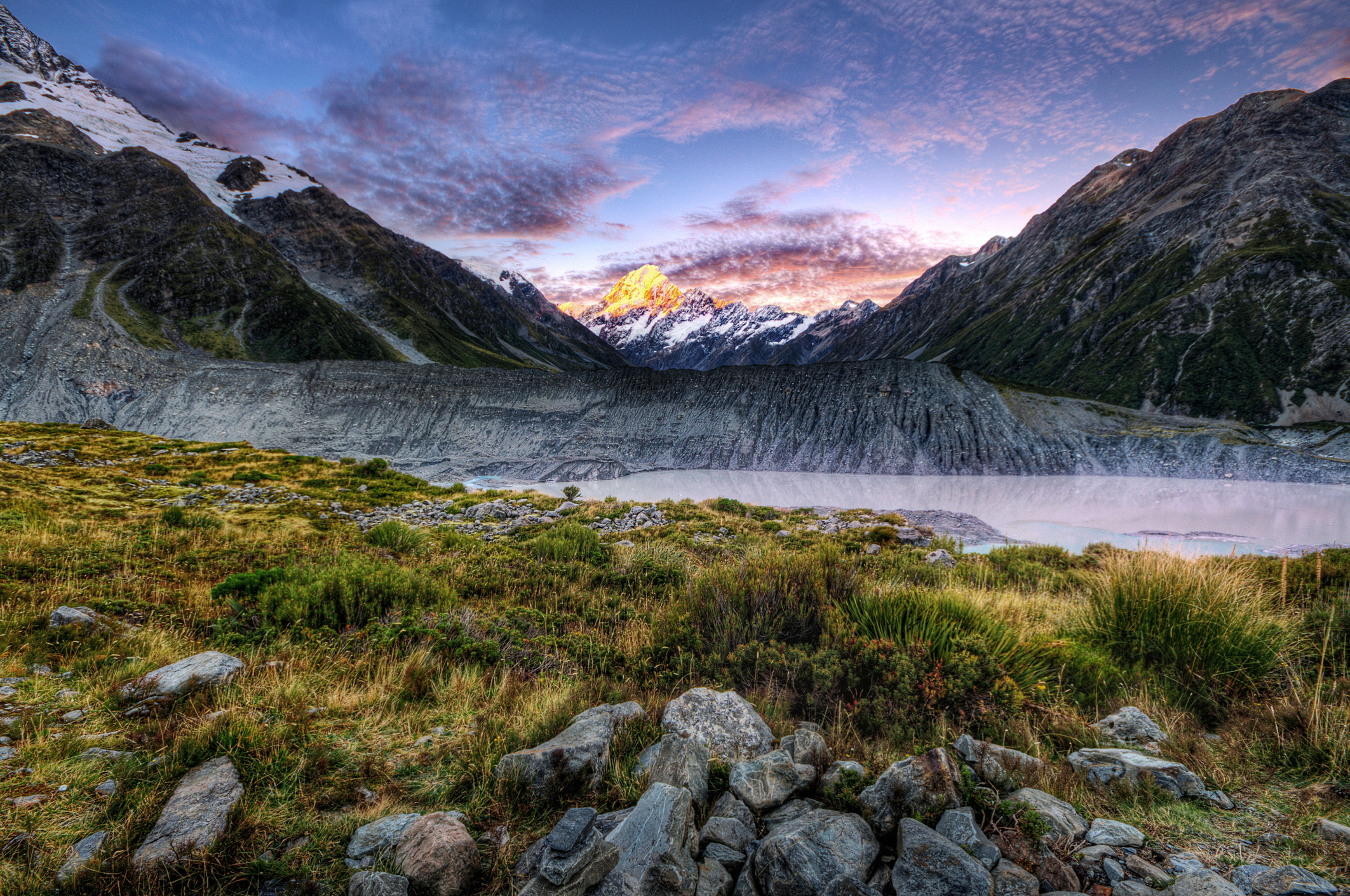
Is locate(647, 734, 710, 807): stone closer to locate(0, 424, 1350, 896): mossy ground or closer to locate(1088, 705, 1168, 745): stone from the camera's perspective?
locate(0, 424, 1350, 896): mossy ground

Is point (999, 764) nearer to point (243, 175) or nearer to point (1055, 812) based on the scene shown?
point (1055, 812)

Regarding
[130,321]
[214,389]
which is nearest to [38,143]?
[130,321]

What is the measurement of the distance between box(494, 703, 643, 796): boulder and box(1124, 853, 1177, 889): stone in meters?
2.78

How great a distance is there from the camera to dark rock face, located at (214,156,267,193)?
162m

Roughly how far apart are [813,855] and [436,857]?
184 centimetres

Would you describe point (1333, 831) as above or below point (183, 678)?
above

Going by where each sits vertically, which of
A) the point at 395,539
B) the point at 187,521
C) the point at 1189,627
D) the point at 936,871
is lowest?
the point at 395,539

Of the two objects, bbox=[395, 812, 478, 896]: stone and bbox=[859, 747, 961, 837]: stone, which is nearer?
bbox=[395, 812, 478, 896]: stone

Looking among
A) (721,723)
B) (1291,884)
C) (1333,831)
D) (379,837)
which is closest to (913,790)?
(721,723)

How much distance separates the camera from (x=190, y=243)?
107m

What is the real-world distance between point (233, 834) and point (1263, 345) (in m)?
139

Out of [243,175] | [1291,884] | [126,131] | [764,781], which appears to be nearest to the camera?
[1291,884]

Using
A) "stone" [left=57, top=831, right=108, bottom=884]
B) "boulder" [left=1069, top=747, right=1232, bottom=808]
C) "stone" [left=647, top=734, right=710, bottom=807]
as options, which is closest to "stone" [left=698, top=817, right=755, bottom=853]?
"stone" [left=647, top=734, right=710, bottom=807]

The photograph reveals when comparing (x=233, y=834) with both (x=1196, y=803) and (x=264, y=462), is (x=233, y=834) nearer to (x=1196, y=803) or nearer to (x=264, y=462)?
(x=1196, y=803)
